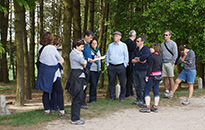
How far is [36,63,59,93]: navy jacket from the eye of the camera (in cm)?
625

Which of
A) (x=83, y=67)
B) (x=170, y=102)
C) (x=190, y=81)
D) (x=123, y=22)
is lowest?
(x=170, y=102)

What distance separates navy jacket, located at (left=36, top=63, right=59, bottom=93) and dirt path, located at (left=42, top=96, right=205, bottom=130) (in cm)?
84

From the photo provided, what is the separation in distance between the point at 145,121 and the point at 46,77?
8.97 feet

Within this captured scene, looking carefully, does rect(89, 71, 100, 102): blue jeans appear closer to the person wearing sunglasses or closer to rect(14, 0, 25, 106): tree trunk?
the person wearing sunglasses

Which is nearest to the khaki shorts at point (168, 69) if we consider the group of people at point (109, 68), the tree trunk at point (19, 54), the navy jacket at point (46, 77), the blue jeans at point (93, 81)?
the group of people at point (109, 68)

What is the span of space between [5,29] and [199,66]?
1674cm

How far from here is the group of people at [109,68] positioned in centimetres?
606

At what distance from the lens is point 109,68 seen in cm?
886

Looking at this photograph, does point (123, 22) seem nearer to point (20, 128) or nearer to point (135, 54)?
point (135, 54)

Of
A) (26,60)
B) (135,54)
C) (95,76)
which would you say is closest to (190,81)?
(135,54)

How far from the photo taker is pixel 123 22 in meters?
15.5

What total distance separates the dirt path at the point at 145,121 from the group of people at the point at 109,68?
313 mm

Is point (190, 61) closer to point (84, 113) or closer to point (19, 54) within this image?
point (84, 113)

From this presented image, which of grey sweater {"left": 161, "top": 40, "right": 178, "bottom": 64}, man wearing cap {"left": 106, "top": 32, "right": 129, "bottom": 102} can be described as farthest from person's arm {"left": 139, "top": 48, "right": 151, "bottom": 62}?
grey sweater {"left": 161, "top": 40, "right": 178, "bottom": 64}
